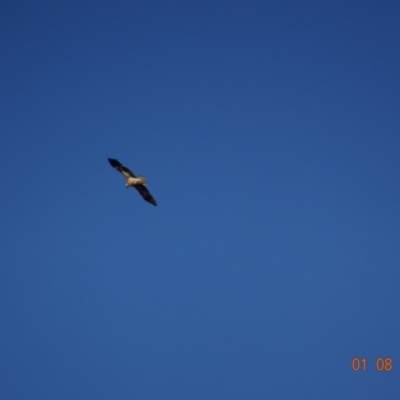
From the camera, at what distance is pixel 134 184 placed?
235 cm

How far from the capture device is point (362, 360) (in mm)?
2615

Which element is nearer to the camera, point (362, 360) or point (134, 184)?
point (134, 184)

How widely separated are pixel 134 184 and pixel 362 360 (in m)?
1.21
